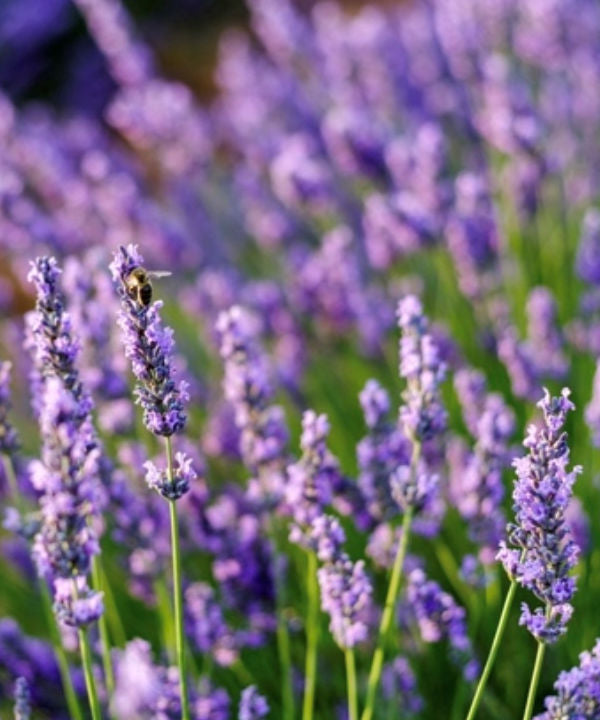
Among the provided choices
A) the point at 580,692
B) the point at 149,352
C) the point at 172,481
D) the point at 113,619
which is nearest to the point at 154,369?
the point at 149,352

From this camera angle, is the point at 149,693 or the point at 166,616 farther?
the point at 166,616

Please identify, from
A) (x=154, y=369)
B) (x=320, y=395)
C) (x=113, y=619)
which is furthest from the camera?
(x=320, y=395)

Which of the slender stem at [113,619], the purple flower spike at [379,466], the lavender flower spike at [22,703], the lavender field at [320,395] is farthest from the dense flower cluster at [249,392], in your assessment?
the lavender flower spike at [22,703]

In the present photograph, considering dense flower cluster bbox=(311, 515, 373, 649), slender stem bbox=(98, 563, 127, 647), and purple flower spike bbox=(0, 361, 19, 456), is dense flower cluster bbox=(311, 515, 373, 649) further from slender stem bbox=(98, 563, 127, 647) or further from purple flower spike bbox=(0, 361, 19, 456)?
slender stem bbox=(98, 563, 127, 647)

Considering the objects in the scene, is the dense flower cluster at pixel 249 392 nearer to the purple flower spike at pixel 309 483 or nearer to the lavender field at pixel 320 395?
the lavender field at pixel 320 395

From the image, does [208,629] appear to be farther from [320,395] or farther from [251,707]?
[320,395]

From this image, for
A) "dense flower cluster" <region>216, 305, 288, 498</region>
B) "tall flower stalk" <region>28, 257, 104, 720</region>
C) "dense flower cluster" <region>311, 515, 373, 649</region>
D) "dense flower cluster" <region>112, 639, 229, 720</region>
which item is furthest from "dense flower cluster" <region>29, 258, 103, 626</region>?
"dense flower cluster" <region>216, 305, 288, 498</region>

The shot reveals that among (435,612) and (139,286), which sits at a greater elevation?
(139,286)

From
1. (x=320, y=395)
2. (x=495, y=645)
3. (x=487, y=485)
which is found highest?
(x=320, y=395)
